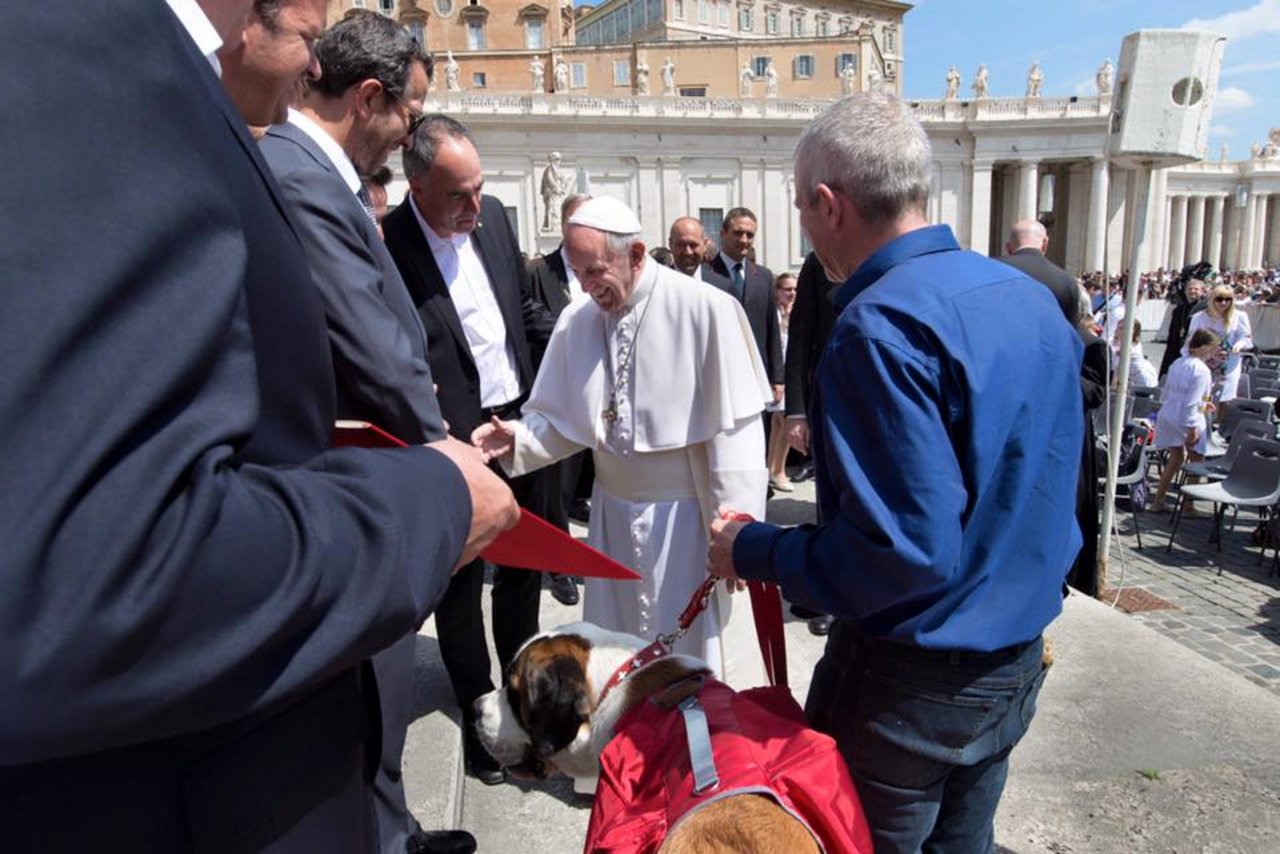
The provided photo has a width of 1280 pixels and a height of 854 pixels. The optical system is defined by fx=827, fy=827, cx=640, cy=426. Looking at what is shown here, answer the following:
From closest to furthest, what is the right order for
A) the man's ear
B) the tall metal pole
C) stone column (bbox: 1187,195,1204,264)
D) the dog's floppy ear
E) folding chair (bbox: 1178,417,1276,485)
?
1. the dog's floppy ear
2. the man's ear
3. the tall metal pole
4. folding chair (bbox: 1178,417,1276,485)
5. stone column (bbox: 1187,195,1204,264)

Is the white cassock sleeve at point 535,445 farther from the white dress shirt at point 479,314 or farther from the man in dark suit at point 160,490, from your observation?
the man in dark suit at point 160,490

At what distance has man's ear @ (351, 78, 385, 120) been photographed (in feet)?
7.86

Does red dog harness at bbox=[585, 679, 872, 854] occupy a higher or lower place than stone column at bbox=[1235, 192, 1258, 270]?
higher

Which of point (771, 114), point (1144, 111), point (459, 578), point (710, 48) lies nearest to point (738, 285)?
point (1144, 111)

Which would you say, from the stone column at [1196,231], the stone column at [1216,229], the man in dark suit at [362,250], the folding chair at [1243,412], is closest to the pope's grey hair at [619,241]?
the man in dark suit at [362,250]

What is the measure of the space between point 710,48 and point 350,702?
6736cm

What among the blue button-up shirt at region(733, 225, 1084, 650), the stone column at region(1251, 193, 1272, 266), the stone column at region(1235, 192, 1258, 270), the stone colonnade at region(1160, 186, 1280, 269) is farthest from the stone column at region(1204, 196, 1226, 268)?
the blue button-up shirt at region(733, 225, 1084, 650)

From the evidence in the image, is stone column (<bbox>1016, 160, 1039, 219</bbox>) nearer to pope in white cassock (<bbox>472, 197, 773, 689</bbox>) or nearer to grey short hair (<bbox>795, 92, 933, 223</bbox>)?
pope in white cassock (<bbox>472, 197, 773, 689</bbox>)

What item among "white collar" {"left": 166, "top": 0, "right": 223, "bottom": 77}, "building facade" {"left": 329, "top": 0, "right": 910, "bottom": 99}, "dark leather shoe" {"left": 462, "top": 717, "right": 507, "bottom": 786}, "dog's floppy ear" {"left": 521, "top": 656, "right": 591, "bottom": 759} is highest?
"building facade" {"left": 329, "top": 0, "right": 910, "bottom": 99}

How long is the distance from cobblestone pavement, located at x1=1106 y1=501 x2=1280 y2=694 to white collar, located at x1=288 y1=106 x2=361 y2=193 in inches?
222

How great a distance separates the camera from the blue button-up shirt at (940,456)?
163 cm

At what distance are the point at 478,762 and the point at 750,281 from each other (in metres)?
5.21

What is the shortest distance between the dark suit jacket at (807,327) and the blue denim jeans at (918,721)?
3.79 meters

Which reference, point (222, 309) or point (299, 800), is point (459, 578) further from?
point (222, 309)
